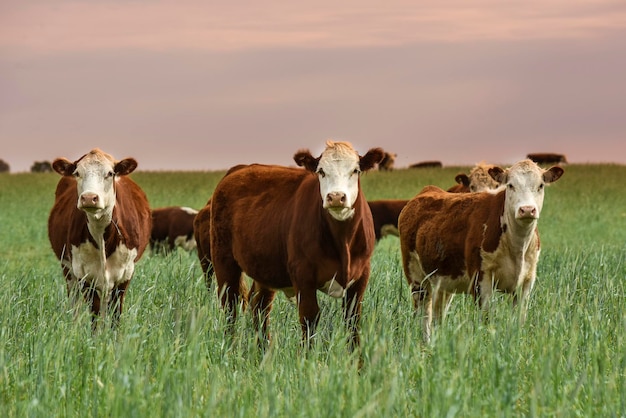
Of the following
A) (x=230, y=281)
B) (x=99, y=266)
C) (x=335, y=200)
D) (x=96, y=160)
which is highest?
(x=96, y=160)

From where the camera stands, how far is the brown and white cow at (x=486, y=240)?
836cm

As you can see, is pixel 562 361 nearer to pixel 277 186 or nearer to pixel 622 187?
pixel 277 186

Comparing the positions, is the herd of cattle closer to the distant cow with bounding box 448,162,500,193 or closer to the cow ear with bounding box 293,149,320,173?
the cow ear with bounding box 293,149,320,173

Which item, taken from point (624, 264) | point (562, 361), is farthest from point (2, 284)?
point (624, 264)

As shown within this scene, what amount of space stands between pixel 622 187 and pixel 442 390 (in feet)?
132

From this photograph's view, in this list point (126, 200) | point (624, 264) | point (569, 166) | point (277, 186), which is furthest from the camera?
point (569, 166)

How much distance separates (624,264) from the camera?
13.1 m

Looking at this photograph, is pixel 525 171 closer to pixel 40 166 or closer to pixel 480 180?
pixel 480 180

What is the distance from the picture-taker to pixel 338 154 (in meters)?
7.53

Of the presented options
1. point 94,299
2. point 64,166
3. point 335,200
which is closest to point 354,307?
point 335,200

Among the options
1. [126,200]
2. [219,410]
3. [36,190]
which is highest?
[126,200]

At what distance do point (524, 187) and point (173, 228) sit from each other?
13245 millimetres

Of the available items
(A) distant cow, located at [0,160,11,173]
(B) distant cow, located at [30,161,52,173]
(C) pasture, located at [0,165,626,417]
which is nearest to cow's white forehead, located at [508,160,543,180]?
(C) pasture, located at [0,165,626,417]

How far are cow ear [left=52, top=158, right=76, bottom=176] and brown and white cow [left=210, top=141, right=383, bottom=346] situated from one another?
165 cm
